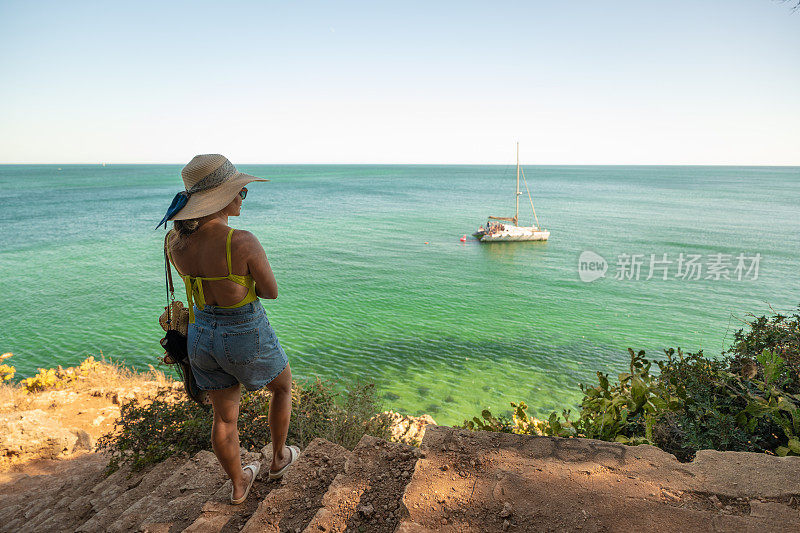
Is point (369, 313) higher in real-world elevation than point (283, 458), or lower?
lower

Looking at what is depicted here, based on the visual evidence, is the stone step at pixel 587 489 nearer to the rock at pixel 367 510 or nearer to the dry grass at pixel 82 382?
the rock at pixel 367 510

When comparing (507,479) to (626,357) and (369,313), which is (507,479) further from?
(369,313)

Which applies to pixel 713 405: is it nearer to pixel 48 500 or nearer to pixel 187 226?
pixel 187 226

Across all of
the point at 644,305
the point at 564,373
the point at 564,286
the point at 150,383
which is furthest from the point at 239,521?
the point at 564,286

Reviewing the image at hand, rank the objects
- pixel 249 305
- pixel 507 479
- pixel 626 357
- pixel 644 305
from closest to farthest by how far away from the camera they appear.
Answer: pixel 249 305 → pixel 507 479 → pixel 626 357 → pixel 644 305

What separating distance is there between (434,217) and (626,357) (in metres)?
36.3

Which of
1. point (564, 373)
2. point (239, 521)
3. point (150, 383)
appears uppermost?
point (239, 521)

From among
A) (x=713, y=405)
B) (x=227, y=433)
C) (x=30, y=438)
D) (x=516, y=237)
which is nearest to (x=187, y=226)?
(x=227, y=433)

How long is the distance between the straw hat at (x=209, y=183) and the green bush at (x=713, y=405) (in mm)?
2604

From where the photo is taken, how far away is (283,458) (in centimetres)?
289

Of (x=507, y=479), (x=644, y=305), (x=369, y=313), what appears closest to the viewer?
(x=507, y=479)

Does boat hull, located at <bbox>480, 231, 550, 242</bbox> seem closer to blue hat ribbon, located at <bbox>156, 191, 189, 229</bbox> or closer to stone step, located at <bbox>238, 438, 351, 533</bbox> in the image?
stone step, located at <bbox>238, 438, 351, 533</bbox>

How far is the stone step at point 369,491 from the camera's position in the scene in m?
2.28
